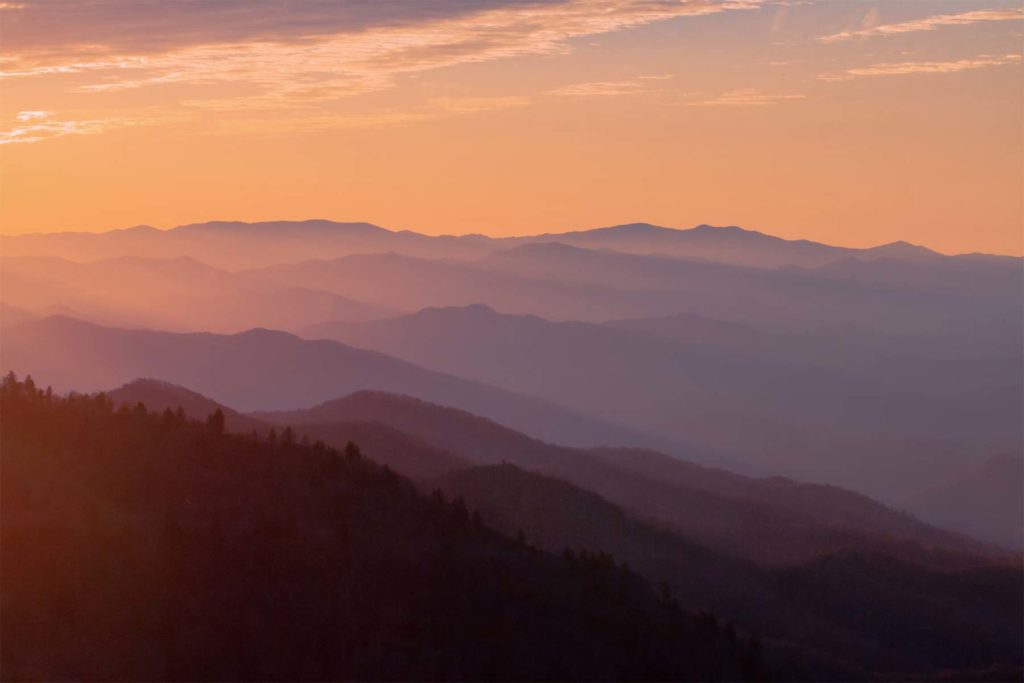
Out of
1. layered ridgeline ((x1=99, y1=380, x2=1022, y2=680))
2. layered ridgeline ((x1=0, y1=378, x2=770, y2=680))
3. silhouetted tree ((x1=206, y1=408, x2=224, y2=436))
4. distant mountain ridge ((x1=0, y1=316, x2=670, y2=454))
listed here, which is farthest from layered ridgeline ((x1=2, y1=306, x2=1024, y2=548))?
silhouetted tree ((x1=206, y1=408, x2=224, y2=436))

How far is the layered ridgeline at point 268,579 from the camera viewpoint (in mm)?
21688

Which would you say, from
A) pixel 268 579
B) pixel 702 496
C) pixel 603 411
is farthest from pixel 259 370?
pixel 268 579

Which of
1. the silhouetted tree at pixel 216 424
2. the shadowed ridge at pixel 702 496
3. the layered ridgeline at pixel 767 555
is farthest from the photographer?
the shadowed ridge at pixel 702 496

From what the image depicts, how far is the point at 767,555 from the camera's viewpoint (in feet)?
144

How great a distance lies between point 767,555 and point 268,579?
76.7 feet

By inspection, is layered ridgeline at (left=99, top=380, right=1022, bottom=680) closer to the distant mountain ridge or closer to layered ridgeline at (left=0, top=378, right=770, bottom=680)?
layered ridgeline at (left=0, top=378, right=770, bottom=680)

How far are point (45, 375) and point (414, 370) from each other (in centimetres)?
4651

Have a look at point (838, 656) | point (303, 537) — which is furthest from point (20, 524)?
point (838, 656)

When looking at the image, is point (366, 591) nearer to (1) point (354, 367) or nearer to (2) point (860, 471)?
(2) point (860, 471)

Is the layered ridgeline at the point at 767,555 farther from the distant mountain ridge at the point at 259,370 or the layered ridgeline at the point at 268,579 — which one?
the distant mountain ridge at the point at 259,370

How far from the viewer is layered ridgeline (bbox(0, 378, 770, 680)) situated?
21.7m

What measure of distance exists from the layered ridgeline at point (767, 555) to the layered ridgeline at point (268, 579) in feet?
11.0

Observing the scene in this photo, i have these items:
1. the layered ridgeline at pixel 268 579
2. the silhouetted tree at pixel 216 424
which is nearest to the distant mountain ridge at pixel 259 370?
the silhouetted tree at pixel 216 424

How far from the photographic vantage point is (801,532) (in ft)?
160
